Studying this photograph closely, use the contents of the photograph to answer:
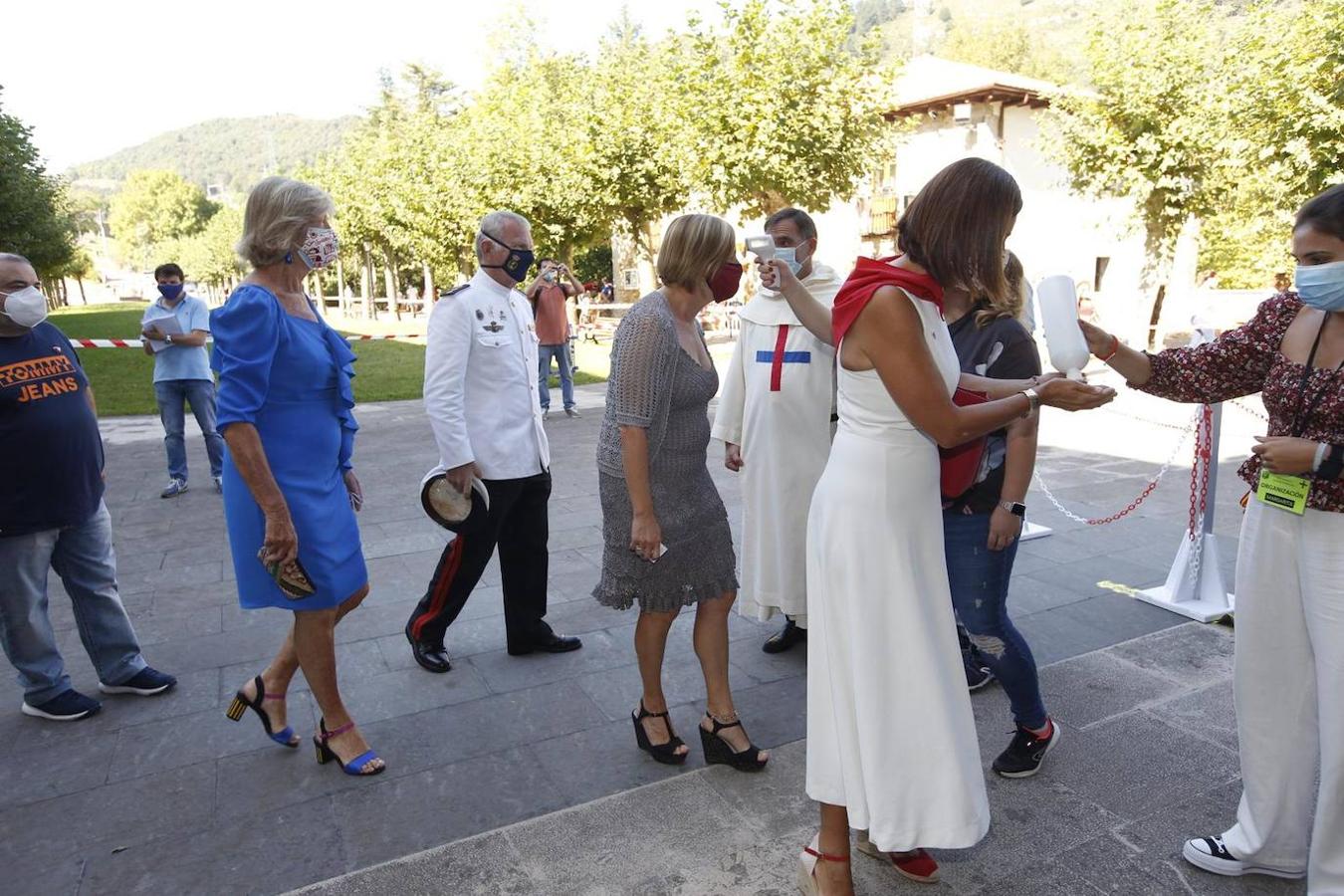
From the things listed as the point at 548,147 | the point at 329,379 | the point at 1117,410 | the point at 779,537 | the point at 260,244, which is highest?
the point at 548,147

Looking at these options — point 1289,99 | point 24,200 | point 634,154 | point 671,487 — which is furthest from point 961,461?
point 24,200

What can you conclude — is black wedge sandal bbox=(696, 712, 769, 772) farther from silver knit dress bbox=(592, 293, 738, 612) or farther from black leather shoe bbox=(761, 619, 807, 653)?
black leather shoe bbox=(761, 619, 807, 653)

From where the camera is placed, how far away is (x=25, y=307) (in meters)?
3.53

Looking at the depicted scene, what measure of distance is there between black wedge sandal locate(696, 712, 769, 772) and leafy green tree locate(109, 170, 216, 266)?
436 feet

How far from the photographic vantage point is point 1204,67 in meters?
17.8

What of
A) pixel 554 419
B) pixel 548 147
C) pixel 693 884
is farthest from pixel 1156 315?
pixel 693 884

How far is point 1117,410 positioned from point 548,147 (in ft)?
60.7

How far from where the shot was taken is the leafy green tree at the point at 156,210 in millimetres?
119250

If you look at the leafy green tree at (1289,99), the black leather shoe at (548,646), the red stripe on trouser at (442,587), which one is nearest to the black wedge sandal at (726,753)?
the black leather shoe at (548,646)

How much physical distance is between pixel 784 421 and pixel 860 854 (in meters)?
1.84

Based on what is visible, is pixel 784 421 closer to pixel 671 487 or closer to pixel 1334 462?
pixel 671 487

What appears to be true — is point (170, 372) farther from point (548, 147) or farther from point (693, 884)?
point (548, 147)

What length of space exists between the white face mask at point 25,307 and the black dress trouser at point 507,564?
6.07 feet

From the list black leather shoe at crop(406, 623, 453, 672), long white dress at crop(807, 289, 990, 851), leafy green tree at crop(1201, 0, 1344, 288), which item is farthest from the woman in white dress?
leafy green tree at crop(1201, 0, 1344, 288)
